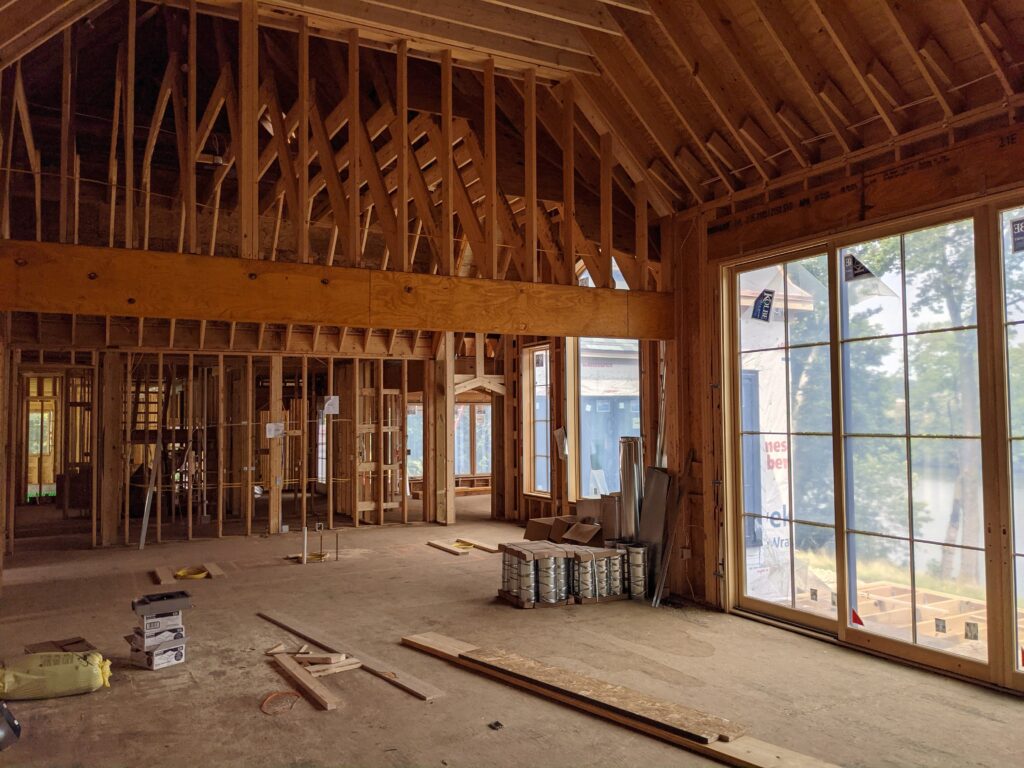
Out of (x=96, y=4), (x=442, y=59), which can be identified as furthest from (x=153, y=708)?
(x=442, y=59)

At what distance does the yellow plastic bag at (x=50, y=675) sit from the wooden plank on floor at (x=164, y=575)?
3.36 metres

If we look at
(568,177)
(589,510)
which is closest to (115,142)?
(568,177)

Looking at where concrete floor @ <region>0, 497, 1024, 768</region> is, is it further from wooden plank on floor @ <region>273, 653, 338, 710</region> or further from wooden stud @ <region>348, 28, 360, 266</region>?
wooden stud @ <region>348, 28, 360, 266</region>

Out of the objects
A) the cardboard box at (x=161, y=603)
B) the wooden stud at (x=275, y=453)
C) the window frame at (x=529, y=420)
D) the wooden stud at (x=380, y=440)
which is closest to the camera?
the cardboard box at (x=161, y=603)

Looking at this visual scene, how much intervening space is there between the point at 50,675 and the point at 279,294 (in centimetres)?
304

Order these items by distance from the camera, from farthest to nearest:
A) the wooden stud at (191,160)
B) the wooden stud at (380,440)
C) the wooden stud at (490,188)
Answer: the wooden stud at (380,440)
the wooden stud at (490,188)
the wooden stud at (191,160)

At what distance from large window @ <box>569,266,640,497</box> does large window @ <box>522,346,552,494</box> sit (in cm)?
100

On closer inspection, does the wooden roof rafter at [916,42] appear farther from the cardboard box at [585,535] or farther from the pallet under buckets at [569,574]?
the cardboard box at [585,535]

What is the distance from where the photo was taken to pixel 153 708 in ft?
15.5

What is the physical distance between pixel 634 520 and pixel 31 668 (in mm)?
5460

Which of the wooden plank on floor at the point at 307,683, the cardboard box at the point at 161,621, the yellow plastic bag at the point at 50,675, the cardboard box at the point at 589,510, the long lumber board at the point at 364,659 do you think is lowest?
the long lumber board at the point at 364,659

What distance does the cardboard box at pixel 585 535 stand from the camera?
26.2 feet

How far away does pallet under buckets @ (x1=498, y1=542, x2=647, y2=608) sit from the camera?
7.19m

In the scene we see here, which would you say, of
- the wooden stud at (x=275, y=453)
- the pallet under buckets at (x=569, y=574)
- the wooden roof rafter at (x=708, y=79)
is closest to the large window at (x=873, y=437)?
the wooden roof rafter at (x=708, y=79)
